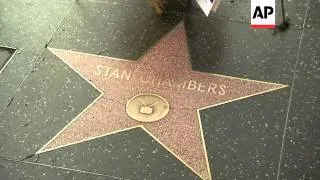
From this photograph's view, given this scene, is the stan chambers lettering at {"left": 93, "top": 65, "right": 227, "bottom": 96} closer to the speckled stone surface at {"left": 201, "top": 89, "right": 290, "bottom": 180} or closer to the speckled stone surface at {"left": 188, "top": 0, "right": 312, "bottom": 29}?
the speckled stone surface at {"left": 201, "top": 89, "right": 290, "bottom": 180}

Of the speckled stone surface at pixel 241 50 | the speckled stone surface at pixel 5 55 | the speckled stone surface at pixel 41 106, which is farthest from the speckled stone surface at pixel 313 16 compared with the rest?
the speckled stone surface at pixel 5 55

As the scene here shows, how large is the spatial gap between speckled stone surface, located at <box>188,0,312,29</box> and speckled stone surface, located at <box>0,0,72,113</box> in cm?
111

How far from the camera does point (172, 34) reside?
10.7 feet

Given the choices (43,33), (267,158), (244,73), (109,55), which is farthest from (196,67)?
(43,33)

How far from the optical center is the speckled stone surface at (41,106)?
2.69m

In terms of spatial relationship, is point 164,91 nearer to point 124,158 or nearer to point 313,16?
point 124,158

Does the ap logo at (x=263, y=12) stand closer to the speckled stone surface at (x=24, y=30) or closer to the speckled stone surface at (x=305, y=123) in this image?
the speckled stone surface at (x=305, y=123)

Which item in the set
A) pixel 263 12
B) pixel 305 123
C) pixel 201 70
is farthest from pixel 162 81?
pixel 305 123

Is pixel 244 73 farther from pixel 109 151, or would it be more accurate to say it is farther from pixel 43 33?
pixel 43 33

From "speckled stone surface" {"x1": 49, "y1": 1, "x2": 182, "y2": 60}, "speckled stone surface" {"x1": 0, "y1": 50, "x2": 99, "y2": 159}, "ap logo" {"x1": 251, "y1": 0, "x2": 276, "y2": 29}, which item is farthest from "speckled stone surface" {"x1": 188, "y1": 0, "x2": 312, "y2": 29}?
"speckled stone surface" {"x1": 0, "y1": 50, "x2": 99, "y2": 159}

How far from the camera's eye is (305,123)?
2621 mm

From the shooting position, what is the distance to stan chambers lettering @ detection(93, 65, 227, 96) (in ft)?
9.34

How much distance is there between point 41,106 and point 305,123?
5.40 ft

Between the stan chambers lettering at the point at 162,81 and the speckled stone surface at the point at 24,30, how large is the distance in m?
0.56
